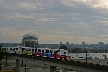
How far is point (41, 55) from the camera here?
251 feet

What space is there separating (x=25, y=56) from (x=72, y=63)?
30.3 m

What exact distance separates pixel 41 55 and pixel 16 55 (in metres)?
16.6

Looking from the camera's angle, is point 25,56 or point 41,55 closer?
point 41,55

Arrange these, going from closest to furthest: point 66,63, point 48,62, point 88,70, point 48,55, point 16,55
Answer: point 88,70 < point 66,63 < point 48,62 < point 48,55 < point 16,55

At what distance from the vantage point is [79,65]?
5219 centimetres

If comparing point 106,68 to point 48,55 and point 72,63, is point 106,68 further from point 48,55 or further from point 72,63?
point 48,55

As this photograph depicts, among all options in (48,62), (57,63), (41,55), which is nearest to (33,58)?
(41,55)

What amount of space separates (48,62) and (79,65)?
1561cm

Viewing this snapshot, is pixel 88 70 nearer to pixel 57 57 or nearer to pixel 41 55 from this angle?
pixel 57 57

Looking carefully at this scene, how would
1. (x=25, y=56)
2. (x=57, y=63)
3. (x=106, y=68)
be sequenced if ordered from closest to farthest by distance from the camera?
1. (x=106, y=68)
2. (x=57, y=63)
3. (x=25, y=56)

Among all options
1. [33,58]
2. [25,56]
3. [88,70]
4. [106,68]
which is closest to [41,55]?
[33,58]

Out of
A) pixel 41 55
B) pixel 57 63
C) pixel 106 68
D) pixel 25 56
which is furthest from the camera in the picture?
pixel 25 56

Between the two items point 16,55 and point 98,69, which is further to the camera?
point 16,55

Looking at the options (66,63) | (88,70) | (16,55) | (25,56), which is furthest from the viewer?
(16,55)
